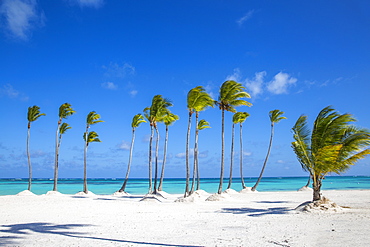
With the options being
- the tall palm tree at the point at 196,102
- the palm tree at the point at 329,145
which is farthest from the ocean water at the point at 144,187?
the palm tree at the point at 329,145

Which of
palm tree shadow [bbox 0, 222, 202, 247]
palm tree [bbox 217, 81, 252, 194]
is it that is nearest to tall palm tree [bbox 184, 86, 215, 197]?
A: palm tree [bbox 217, 81, 252, 194]

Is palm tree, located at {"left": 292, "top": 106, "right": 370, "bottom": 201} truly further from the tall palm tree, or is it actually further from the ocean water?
the ocean water

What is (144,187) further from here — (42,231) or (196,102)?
(42,231)

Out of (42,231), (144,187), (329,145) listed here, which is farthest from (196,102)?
(144,187)

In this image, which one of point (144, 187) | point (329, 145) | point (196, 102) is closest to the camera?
point (329, 145)

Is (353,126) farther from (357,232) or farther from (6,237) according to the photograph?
(6,237)

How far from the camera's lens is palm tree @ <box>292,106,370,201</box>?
14211 mm

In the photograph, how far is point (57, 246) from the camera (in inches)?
306

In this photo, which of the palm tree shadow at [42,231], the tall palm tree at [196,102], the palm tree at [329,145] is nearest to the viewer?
the palm tree shadow at [42,231]

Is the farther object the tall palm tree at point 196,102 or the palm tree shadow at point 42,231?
the tall palm tree at point 196,102

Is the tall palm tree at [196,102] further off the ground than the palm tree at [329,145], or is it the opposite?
the tall palm tree at [196,102]

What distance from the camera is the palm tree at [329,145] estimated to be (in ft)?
46.6

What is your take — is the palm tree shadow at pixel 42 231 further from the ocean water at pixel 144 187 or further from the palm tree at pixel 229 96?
the ocean water at pixel 144 187

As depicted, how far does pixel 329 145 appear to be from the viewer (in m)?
14.7
